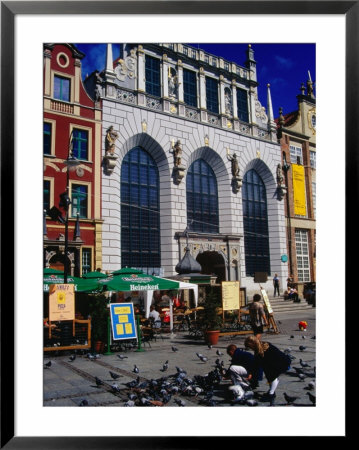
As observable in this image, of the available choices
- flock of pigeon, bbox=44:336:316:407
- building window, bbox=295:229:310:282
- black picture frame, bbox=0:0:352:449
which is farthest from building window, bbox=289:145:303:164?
flock of pigeon, bbox=44:336:316:407

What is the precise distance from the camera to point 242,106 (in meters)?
11.4

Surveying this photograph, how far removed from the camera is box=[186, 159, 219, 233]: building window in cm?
1155

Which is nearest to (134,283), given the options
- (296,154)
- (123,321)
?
(123,321)

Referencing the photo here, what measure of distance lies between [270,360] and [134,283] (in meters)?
4.05

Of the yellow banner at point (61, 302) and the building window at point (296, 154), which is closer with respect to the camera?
the yellow banner at point (61, 302)

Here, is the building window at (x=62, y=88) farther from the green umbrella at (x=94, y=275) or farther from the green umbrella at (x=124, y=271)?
the green umbrella at (x=124, y=271)

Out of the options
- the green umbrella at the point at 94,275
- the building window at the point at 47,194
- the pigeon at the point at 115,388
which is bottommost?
the pigeon at the point at 115,388

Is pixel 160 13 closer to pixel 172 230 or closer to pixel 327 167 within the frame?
pixel 327 167

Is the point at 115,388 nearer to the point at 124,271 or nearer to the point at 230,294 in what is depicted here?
the point at 124,271

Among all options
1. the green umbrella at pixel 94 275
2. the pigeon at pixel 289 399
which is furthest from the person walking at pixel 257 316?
the green umbrella at pixel 94 275

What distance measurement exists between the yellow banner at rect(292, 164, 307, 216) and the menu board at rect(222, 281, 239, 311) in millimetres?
2383

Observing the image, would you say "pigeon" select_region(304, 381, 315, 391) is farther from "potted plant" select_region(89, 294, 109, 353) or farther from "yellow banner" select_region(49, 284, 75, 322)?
"potted plant" select_region(89, 294, 109, 353)

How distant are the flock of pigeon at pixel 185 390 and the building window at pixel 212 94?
7.03 m

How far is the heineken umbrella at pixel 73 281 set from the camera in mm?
7573
